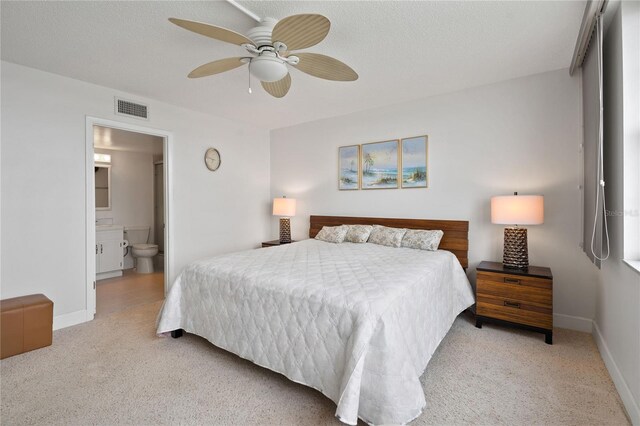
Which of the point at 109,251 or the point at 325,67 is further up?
the point at 325,67

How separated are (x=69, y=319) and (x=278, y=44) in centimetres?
325

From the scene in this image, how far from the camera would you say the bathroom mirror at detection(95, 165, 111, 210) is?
215 inches

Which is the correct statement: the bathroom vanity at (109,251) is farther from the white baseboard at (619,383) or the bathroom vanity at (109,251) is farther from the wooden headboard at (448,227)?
the white baseboard at (619,383)

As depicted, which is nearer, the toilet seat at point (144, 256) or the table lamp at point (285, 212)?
the table lamp at point (285, 212)

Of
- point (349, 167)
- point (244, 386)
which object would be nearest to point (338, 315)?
point (244, 386)

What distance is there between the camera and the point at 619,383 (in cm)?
190

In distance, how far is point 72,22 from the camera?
213 centimetres

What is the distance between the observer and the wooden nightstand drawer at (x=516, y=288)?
2613mm

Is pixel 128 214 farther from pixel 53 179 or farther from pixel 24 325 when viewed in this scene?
pixel 24 325

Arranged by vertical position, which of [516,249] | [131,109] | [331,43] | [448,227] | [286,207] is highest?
[331,43]

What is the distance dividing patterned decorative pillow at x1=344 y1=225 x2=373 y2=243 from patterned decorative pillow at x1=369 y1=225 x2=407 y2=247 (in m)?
0.06

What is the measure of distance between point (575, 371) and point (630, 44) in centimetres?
213

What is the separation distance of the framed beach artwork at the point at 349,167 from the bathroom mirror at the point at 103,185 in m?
4.19

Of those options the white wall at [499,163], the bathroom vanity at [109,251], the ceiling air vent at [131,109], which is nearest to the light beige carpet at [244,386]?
the white wall at [499,163]
